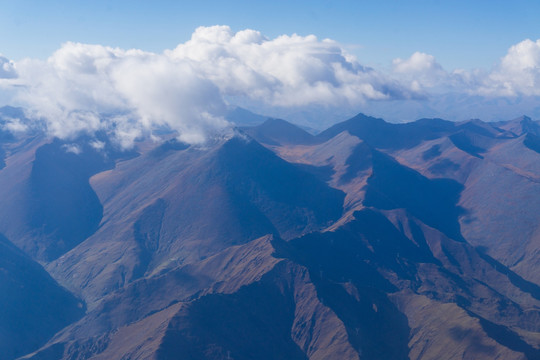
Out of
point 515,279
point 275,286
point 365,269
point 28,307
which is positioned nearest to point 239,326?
point 275,286

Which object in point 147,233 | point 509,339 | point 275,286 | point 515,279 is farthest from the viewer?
point 147,233

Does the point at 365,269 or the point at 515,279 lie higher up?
the point at 365,269

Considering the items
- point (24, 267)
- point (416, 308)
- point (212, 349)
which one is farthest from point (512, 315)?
point (24, 267)

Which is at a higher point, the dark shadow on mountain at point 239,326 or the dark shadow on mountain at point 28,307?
the dark shadow on mountain at point 239,326

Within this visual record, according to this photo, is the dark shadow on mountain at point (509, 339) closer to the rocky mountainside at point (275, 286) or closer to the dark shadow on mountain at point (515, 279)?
the rocky mountainside at point (275, 286)

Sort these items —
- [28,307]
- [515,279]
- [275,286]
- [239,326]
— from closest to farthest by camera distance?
[239,326], [275,286], [28,307], [515,279]

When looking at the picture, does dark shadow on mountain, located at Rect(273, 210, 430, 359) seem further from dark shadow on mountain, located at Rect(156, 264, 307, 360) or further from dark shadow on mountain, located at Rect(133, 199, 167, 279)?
dark shadow on mountain, located at Rect(133, 199, 167, 279)

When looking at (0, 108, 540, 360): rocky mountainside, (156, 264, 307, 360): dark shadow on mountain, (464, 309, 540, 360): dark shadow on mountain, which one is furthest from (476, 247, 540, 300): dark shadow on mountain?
(156, 264, 307, 360): dark shadow on mountain

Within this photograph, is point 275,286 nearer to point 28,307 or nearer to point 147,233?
point 28,307

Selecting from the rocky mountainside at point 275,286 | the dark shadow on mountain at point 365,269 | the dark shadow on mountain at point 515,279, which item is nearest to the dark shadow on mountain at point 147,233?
the rocky mountainside at point 275,286

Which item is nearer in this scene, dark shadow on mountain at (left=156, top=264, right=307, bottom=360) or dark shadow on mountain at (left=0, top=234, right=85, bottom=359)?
dark shadow on mountain at (left=156, top=264, right=307, bottom=360)

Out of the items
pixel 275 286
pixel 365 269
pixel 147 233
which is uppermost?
pixel 275 286

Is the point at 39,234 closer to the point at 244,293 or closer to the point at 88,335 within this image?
the point at 88,335
